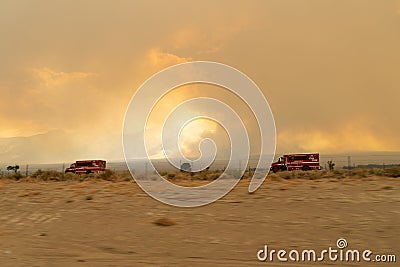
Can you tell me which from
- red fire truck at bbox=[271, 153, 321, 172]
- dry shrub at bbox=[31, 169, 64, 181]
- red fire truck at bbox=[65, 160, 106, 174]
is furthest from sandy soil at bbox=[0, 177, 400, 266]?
red fire truck at bbox=[65, 160, 106, 174]

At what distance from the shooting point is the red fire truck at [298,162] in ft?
152

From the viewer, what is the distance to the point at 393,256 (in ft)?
21.5

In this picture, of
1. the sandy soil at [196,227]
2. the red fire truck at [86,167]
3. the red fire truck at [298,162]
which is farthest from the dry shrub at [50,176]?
the red fire truck at [298,162]

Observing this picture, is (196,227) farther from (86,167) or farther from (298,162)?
(86,167)

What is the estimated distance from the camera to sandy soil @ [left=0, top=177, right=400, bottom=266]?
22.8ft

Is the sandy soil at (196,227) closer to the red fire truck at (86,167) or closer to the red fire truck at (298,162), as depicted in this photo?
the red fire truck at (298,162)

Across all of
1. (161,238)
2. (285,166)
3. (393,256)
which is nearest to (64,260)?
(161,238)

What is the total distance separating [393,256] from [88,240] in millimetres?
5617

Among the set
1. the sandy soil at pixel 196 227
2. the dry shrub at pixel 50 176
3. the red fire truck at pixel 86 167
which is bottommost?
→ the sandy soil at pixel 196 227

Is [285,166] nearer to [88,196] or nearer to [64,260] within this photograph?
[88,196]

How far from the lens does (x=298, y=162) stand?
46625 millimetres

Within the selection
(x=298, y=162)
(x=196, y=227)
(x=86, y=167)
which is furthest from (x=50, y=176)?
(x=298, y=162)

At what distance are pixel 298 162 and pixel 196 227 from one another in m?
39.5

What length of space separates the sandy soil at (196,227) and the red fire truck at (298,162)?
3372cm
